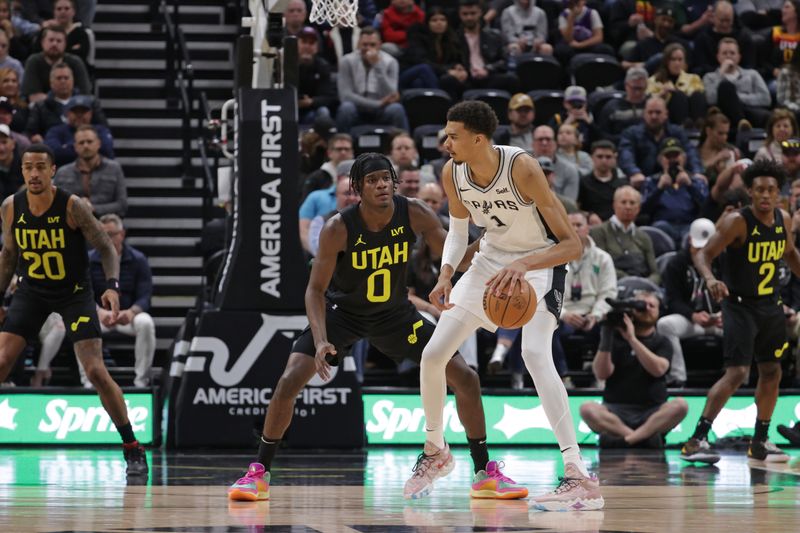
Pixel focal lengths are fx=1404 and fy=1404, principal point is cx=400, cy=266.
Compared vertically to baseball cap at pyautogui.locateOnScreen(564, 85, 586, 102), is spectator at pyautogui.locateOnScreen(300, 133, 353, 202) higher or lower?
lower

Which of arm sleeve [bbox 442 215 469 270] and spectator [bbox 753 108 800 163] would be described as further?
spectator [bbox 753 108 800 163]

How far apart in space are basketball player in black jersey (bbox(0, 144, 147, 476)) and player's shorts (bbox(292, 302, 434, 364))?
69.5 inches

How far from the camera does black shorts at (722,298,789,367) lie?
999 cm

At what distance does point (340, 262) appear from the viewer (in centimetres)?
774

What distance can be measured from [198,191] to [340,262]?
747cm

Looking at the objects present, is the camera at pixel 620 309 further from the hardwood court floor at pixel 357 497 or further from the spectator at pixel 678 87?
the spectator at pixel 678 87

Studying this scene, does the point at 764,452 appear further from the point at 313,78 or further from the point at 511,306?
the point at 313,78

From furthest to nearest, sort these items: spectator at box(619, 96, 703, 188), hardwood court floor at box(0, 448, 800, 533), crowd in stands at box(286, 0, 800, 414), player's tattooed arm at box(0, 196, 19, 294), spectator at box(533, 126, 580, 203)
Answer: spectator at box(619, 96, 703, 188) → spectator at box(533, 126, 580, 203) → crowd in stands at box(286, 0, 800, 414) → player's tattooed arm at box(0, 196, 19, 294) → hardwood court floor at box(0, 448, 800, 533)

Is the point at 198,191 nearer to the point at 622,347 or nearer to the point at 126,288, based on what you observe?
the point at 126,288

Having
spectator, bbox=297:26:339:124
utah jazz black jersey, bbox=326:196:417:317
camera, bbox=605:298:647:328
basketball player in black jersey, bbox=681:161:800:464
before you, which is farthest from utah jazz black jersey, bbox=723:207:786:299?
spectator, bbox=297:26:339:124

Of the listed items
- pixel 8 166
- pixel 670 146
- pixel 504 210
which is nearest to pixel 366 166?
pixel 504 210

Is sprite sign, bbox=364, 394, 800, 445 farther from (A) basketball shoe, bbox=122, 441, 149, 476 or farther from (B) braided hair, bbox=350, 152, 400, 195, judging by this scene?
(B) braided hair, bbox=350, 152, 400, 195

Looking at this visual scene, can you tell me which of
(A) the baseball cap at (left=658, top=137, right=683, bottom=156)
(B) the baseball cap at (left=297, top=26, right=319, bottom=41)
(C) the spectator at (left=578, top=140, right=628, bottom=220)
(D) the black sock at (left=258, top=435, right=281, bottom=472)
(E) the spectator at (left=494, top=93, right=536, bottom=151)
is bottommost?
(D) the black sock at (left=258, top=435, right=281, bottom=472)

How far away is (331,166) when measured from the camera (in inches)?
514
